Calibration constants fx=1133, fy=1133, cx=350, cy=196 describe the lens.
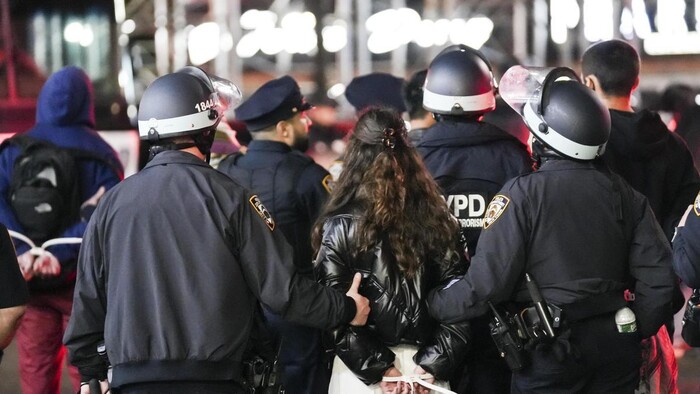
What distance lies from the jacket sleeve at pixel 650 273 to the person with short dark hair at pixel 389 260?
25.6 inches

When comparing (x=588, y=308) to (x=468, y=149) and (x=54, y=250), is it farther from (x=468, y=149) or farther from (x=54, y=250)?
(x=54, y=250)

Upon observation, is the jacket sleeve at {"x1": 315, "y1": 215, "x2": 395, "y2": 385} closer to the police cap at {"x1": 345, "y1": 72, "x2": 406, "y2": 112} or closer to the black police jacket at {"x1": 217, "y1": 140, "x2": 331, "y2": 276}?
the black police jacket at {"x1": 217, "y1": 140, "x2": 331, "y2": 276}

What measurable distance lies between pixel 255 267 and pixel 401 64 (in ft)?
20.2

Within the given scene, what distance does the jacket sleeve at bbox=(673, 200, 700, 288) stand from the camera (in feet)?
13.4

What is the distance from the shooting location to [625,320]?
164 inches

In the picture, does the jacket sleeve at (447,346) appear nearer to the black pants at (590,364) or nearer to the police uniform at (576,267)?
the police uniform at (576,267)

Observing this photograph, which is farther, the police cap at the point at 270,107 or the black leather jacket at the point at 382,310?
the police cap at the point at 270,107

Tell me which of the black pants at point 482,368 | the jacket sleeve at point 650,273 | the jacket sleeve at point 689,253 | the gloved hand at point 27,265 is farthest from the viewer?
the gloved hand at point 27,265

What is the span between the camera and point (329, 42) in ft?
32.3

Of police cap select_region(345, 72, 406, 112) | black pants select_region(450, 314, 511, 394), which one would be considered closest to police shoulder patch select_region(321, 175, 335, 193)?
police cap select_region(345, 72, 406, 112)

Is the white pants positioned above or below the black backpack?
below

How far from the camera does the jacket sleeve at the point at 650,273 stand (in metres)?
4.18

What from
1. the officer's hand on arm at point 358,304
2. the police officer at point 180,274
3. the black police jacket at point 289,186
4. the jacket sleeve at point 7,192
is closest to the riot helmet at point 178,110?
the police officer at point 180,274

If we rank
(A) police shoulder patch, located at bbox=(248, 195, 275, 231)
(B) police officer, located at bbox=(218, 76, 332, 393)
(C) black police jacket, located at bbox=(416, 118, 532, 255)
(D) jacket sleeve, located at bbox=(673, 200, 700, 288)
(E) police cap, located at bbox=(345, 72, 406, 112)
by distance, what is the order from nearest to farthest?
(A) police shoulder patch, located at bbox=(248, 195, 275, 231)
(D) jacket sleeve, located at bbox=(673, 200, 700, 288)
(C) black police jacket, located at bbox=(416, 118, 532, 255)
(B) police officer, located at bbox=(218, 76, 332, 393)
(E) police cap, located at bbox=(345, 72, 406, 112)
